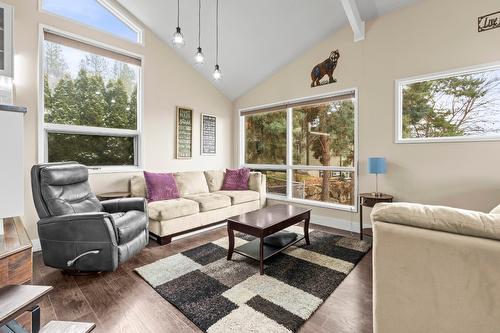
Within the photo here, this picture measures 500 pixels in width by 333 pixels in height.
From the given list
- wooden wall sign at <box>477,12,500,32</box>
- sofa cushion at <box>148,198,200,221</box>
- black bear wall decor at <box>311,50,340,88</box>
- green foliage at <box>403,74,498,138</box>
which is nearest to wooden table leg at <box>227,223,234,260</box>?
sofa cushion at <box>148,198,200,221</box>

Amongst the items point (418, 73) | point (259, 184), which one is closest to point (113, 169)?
point (259, 184)

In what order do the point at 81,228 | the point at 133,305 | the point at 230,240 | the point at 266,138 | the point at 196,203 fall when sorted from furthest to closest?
the point at 266,138 < the point at 196,203 < the point at 230,240 < the point at 81,228 < the point at 133,305

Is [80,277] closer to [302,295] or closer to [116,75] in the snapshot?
[302,295]

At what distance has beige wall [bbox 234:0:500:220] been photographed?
2.78 metres

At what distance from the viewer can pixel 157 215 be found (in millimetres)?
3102

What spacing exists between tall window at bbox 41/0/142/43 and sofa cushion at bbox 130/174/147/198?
6.97 ft

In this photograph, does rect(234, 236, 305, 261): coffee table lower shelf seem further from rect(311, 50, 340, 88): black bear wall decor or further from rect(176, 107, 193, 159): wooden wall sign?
rect(311, 50, 340, 88): black bear wall decor

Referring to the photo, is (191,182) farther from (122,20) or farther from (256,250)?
(122,20)

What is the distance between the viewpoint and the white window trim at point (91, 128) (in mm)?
2945

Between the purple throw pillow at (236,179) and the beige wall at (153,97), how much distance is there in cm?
55

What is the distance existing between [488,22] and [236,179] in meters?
3.96

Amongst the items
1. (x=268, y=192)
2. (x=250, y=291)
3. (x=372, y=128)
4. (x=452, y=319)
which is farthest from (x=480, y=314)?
(x=268, y=192)

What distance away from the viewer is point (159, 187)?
3602mm

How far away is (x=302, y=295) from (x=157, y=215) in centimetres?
199
